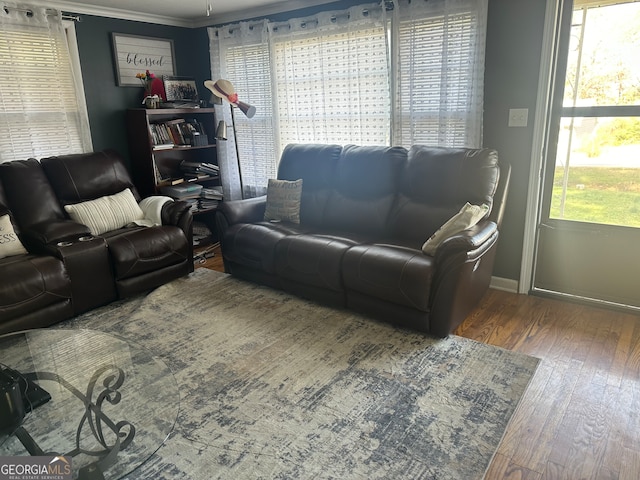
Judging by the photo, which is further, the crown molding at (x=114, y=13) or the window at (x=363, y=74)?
the crown molding at (x=114, y=13)

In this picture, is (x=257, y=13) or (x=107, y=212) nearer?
(x=107, y=212)

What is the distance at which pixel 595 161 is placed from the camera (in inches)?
117

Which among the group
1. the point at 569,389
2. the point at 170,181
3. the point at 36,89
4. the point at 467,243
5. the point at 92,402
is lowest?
the point at 569,389

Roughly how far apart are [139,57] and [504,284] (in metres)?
3.85

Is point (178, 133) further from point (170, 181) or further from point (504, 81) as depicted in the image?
point (504, 81)

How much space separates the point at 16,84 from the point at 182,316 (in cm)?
232

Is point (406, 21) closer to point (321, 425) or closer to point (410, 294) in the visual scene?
point (410, 294)

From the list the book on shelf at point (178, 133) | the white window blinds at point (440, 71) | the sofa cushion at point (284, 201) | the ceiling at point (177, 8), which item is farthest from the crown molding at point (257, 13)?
the sofa cushion at point (284, 201)

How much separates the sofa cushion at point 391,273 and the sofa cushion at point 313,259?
0.25 feet

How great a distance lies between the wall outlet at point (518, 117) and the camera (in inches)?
121

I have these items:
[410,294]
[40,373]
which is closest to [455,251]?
[410,294]

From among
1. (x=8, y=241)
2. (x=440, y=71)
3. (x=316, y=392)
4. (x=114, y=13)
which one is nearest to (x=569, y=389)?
(x=316, y=392)

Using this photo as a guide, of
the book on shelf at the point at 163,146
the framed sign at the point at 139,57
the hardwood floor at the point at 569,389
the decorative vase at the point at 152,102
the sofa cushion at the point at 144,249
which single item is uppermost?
the framed sign at the point at 139,57

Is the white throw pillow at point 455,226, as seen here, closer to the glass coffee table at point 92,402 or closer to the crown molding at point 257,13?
the glass coffee table at point 92,402
